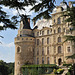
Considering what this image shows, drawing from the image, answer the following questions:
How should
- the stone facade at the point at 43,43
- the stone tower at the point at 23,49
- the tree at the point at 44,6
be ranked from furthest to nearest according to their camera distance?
1. the stone tower at the point at 23,49
2. the stone facade at the point at 43,43
3. the tree at the point at 44,6

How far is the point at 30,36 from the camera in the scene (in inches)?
1791

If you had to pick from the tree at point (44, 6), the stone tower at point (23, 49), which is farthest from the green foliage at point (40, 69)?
the tree at point (44, 6)

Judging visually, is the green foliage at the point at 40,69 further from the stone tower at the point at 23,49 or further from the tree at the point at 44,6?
the tree at the point at 44,6

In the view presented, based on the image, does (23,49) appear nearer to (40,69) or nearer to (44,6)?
(40,69)

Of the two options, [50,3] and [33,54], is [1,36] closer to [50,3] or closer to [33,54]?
[50,3]

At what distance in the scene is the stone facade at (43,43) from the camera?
40125 mm

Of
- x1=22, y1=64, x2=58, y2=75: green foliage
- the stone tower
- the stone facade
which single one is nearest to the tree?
x1=22, y1=64, x2=58, y2=75: green foliage

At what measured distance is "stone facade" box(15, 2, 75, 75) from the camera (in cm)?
4012

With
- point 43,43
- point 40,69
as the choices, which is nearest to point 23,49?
point 43,43

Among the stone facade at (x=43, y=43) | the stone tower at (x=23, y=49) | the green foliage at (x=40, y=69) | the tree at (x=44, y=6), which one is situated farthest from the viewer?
the stone tower at (x=23, y=49)

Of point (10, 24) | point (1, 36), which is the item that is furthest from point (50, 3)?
point (1, 36)

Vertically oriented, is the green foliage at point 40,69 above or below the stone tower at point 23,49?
below

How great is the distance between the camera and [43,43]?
43.8 m

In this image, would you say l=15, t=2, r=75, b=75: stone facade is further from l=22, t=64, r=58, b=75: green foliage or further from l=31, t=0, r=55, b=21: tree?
l=31, t=0, r=55, b=21: tree
